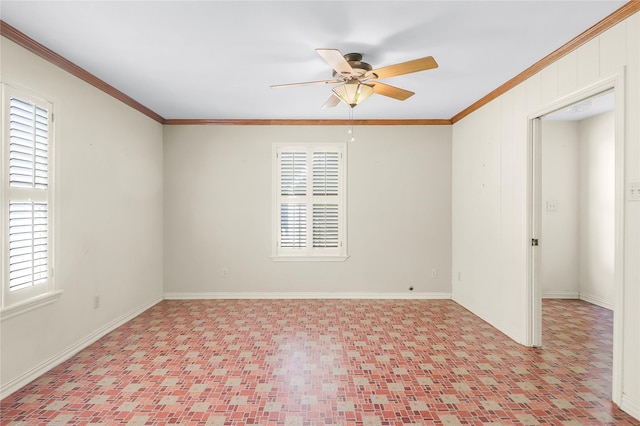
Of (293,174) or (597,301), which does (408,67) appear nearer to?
(293,174)

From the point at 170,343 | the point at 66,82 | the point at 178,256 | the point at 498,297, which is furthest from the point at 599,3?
the point at 178,256

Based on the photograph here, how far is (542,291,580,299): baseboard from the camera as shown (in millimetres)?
5062

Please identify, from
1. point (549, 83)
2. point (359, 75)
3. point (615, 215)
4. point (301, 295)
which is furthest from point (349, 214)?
point (615, 215)

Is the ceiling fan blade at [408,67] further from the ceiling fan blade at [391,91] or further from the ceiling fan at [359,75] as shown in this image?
the ceiling fan blade at [391,91]

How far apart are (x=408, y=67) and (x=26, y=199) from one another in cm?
306

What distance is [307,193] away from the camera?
16.6ft

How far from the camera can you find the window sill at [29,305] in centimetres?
239

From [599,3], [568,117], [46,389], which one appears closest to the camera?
[599,3]

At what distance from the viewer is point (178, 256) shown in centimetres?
500

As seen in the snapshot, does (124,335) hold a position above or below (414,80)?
below

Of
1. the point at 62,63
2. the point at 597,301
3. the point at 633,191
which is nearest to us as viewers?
the point at 633,191

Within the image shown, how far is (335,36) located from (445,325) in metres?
3.26

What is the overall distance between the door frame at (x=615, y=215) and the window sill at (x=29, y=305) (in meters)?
4.19

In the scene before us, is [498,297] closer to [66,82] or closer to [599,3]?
[599,3]
